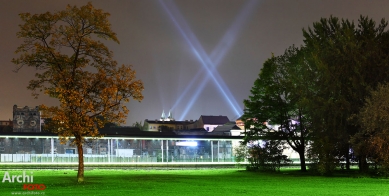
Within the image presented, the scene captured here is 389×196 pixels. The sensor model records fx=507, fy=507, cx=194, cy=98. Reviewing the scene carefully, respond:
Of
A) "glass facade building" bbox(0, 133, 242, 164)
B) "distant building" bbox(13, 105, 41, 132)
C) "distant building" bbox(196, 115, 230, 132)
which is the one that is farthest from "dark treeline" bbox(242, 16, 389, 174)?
"distant building" bbox(196, 115, 230, 132)

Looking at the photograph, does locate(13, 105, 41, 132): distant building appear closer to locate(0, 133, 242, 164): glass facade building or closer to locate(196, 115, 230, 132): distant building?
locate(0, 133, 242, 164): glass facade building

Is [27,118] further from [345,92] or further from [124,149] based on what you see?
[345,92]

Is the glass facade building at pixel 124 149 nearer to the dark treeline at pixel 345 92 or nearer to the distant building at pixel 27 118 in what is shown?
the dark treeline at pixel 345 92

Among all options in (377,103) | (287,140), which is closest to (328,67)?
(377,103)

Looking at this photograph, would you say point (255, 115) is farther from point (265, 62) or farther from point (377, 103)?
point (377, 103)

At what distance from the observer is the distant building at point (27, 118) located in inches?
3632

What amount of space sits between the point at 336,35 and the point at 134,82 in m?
22.5

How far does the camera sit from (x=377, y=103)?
121 ft

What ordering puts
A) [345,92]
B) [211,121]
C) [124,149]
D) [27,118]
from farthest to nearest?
A: [211,121]
[27,118]
[124,149]
[345,92]

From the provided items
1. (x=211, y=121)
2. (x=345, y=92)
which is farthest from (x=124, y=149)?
(x=211, y=121)

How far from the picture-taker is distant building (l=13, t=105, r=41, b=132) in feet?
303

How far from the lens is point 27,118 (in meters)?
93.1

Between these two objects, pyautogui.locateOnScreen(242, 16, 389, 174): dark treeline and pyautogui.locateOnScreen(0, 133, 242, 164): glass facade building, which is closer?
pyautogui.locateOnScreen(242, 16, 389, 174): dark treeline

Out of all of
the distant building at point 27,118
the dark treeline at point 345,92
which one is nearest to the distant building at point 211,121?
the distant building at point 27,118
